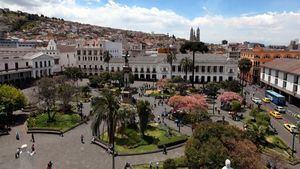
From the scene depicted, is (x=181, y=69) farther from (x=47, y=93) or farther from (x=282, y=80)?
(x=47, y=93)

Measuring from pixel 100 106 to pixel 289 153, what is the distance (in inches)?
797

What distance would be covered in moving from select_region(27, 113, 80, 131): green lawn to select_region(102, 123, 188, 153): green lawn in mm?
6673

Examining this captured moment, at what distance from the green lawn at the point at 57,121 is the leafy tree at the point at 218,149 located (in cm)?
2066

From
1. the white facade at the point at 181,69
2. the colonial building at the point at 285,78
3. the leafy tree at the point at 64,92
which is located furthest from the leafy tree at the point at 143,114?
the white facade at the point at 181,69

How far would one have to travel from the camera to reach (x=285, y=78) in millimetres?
56000

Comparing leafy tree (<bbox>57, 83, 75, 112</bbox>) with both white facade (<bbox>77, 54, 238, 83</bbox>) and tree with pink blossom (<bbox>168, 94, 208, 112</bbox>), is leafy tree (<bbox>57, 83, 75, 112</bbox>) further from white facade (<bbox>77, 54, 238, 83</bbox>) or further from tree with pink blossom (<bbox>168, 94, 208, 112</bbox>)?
white facade (<bbox>77, 54, 238, 83</bbox>)

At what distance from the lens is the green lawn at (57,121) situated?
3501 cm

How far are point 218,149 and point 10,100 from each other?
30018 mm

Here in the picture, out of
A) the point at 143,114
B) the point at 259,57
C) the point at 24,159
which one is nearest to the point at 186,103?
the point at 143,114

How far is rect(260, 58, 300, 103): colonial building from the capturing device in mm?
51312

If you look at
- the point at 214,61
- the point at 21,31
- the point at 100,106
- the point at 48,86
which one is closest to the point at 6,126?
the point at 48,86

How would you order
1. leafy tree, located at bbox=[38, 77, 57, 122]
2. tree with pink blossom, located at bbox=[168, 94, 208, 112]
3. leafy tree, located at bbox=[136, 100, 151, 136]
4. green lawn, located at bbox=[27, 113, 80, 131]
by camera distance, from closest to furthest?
leafy tree, located at bbox=[136, 100, 151, 136] < green lawn, located at bbox=[27, 113, 80, 131] < tree with pink blossom, located at bbox=[168, 94, 208, 112] < leafy tree, located at bbox=[38, 77, 57, 122]

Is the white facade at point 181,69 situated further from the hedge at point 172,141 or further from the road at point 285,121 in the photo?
the hedge at point 172,141

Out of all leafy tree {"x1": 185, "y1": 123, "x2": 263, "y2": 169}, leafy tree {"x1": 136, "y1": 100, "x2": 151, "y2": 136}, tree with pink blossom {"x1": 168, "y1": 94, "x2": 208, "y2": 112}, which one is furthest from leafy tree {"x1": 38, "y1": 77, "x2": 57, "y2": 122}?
leafy tree {"x1": 185, "y1": 123, "x2": 263, "y2": 169}
